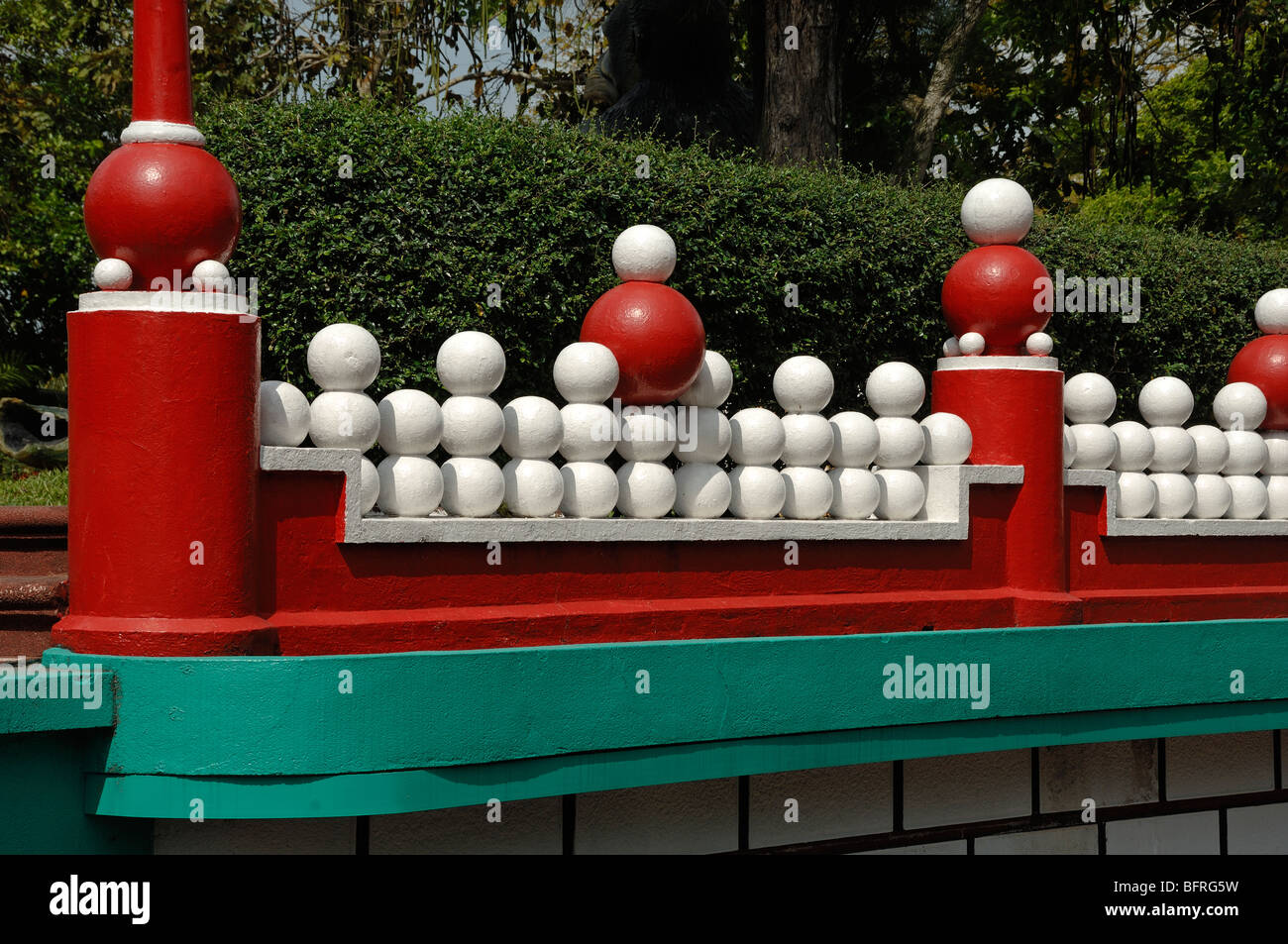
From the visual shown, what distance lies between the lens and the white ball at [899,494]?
464 cm

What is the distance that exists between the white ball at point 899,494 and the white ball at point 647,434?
34.1 inches

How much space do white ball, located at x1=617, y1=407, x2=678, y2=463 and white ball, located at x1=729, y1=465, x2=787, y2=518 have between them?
28 centimetres

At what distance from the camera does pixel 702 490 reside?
4.25 m

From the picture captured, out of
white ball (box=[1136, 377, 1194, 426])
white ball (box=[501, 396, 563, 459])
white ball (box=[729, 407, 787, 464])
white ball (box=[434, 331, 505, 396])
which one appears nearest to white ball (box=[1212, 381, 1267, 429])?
white ball (box=[1136, 377, 1194, 426])

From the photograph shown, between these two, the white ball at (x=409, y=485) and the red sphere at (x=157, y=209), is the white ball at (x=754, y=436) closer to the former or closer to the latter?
the white ball at (x=409, y=485)

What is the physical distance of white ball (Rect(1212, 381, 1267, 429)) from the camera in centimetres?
563

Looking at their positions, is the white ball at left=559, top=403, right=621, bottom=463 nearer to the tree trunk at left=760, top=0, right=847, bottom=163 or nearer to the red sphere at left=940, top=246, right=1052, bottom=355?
the red sphere at left=940, top=246, right=1052, bottom=355

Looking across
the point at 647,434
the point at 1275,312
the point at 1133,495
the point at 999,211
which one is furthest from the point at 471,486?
the point at 1275,312

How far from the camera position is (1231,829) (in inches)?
218

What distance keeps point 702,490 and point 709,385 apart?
376 mm

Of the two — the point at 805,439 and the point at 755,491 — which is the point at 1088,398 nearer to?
the point at 805,439

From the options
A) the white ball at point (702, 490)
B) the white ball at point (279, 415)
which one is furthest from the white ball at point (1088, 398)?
the white ball at point (279, 415)
